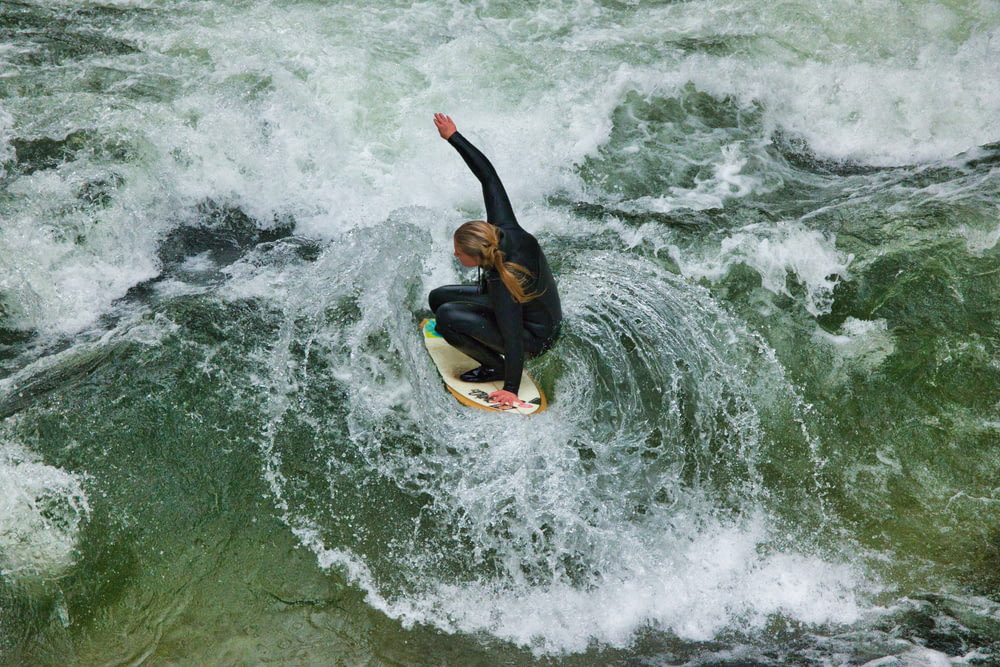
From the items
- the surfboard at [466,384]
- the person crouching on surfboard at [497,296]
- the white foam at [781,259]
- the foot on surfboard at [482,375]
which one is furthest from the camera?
the white foam at [781,259]

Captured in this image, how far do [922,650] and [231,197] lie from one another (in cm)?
560

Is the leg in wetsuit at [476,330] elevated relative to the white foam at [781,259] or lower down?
lower down

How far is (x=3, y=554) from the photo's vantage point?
390cm

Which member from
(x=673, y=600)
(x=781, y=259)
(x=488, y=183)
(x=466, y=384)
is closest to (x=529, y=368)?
(x=466, y=384)

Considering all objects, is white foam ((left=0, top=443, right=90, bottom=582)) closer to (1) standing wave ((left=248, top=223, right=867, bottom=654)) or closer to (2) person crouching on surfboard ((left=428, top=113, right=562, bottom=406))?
(1) standing wave ((left=248, top=223, right=867, bottom=654))

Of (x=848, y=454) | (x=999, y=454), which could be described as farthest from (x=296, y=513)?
(x=999, y=454)

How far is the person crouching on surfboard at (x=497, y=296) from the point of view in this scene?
4039mm

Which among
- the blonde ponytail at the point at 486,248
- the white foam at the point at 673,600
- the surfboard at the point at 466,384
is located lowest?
the white foam at the point at 673,600

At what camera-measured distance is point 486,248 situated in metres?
3.96

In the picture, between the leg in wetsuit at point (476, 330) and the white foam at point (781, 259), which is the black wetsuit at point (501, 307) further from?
the white foam at point (781, 259)

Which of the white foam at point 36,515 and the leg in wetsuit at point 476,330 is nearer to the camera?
the white foam at point 36,515

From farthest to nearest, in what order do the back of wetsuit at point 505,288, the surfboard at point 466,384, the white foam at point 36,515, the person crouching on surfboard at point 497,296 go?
the surfboard at point 466,384
the back of wetsuit at point 505,288
the person crouching on surfboard at point 497,296
the white foam at point 36,515

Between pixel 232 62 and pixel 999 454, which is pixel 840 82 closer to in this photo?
pixel 999 454

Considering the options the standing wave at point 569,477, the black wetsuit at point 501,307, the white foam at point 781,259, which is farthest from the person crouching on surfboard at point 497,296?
the white foam at point 781,259
